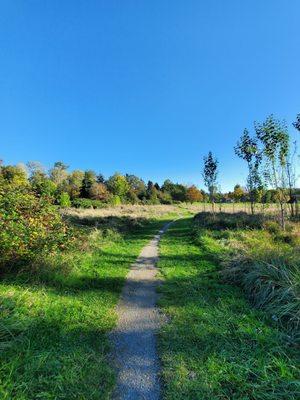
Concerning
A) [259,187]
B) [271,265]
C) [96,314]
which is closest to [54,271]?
[96,314]

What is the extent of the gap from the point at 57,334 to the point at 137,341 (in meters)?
1.27

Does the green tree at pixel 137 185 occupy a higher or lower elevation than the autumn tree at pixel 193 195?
higher

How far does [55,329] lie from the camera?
4.80 m

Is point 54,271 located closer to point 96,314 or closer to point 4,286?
point 4,286

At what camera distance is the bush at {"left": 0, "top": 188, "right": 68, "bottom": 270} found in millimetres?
6805

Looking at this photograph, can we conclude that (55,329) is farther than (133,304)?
No

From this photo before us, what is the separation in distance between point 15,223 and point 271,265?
20.1ft

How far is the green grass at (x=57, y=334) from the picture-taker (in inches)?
135

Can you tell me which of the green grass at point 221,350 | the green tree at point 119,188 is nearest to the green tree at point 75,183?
the green tree at point 119,188

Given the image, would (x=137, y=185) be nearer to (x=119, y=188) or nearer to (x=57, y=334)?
(x=119, y=188)

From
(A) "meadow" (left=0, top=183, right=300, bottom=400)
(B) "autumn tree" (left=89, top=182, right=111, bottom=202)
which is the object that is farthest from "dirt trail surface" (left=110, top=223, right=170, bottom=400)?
(B) "autumn tree" (left=89, top=182, right=111, bottom=202)

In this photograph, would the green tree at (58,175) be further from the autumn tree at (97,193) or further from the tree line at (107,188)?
the autumn tree at (97,193)

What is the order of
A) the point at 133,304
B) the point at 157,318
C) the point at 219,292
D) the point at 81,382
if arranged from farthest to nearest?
the point at 219,292
the point at 133,304
the point at 157,318
the point at 81,382

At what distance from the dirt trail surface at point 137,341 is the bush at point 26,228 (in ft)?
7.75
